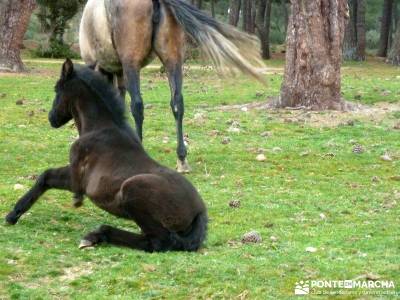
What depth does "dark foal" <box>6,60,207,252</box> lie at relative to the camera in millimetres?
6141

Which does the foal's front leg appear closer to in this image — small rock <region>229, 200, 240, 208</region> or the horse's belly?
small rock <region>229, 200, 240, 208</region>

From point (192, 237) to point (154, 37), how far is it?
4367 mm

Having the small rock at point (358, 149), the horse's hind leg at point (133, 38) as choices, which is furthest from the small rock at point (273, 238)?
the small rock at point (358, 149)

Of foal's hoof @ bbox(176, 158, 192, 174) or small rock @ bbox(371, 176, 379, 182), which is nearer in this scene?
small rock @ bbox(371, 176, 379, 182)

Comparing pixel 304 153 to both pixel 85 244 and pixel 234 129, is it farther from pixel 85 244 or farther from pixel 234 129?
pixel 85 244

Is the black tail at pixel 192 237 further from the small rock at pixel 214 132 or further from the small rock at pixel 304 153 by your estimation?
Answer: the small rock at pixel 214 132

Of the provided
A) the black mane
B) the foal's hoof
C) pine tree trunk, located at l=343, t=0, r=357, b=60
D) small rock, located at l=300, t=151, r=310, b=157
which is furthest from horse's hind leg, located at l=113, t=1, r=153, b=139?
pine tree trunk, located at l=343, t=0, r=357, b=60

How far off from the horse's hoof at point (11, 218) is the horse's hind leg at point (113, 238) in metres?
0.99

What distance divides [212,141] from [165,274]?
6.97 metres

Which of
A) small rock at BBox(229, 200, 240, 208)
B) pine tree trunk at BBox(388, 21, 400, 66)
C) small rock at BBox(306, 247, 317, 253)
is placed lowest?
pine tree trunk at BBox(388, 21, 400, 66)

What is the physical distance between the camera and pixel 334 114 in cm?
1491

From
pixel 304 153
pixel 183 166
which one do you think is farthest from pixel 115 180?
pixel 304 153

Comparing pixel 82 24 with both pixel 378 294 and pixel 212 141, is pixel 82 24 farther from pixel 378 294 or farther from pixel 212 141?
pixel 378 294

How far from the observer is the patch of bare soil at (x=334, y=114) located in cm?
1441
